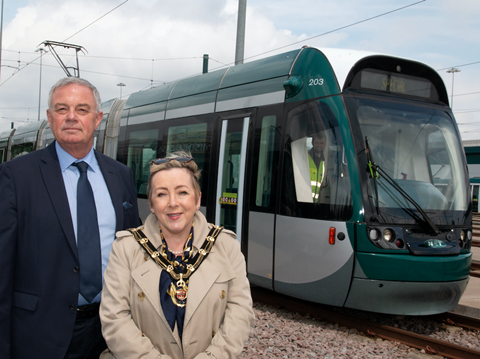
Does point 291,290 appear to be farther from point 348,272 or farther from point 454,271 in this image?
point 454,271

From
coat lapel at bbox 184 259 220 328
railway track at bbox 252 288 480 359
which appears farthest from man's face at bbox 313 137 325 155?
coat lapel at bbox 184 259 220 328

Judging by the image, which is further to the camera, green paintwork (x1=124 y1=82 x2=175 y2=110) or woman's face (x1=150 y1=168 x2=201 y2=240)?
green paintwork (x1=124 y1=82 x2=175 y2=110)

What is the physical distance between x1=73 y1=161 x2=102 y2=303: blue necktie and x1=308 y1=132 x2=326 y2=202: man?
3.09m

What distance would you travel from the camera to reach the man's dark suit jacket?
208cm

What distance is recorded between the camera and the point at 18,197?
209cm

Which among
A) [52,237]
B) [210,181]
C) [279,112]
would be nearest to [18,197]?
[52,237]

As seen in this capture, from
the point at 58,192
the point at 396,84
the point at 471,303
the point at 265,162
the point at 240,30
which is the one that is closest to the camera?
the point at 58,192

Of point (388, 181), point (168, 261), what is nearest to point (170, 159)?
point (168, 261)

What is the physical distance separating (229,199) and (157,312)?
4.03 metres

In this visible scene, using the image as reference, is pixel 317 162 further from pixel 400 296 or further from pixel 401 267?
pixel 400 296

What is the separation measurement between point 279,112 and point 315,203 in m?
1.27

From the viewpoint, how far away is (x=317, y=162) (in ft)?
16.3

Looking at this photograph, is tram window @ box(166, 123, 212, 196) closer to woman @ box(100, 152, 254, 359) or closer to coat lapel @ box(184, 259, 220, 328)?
woman @ box(100, 152, 254, 359)

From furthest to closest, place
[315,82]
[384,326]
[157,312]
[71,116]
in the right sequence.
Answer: [315,82], [384,326], [71,116], [157,312]
